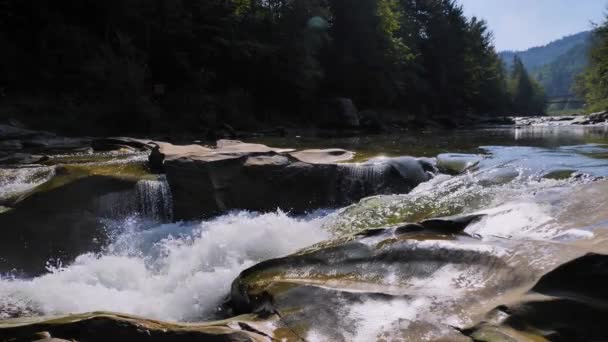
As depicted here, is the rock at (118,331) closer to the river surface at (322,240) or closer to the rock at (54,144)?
the river surface at (322,240)

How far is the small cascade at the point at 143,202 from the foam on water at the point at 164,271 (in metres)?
0.28

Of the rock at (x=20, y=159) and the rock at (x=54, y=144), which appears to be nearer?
the rock at (x=20, y=159)

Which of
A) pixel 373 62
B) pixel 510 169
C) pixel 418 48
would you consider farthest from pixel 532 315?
pixel 418 48

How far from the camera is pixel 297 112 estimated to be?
97.0 feet

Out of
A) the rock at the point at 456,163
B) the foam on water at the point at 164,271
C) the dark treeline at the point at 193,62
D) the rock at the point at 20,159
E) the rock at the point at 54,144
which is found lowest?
the foam on water at the point at 164,271

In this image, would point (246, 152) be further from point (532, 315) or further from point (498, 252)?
point (532, 315)

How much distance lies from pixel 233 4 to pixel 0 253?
21738 mm

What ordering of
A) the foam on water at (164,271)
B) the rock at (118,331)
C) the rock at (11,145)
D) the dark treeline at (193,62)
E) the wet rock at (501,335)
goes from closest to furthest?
the wet rock at (501,335) < the rock at (118,331) < the foam on water at (164,271) < the rock at (11,145) < the dark treeline at (193,62)

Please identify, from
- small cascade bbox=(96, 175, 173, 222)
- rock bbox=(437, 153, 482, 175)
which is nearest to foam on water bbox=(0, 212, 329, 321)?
small cascade bbox=(96, 175, 173, 222)

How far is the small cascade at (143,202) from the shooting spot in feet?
24.5

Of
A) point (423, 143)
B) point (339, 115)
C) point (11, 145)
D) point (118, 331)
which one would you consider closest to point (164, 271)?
point (118, 331)

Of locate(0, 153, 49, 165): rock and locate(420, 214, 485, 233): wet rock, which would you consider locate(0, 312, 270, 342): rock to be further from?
locate(0, 153, 49, 165): rock

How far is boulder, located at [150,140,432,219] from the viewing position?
814 centimetres

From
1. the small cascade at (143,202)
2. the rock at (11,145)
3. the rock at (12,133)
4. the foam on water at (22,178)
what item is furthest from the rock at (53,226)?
the rock at (12,133)
